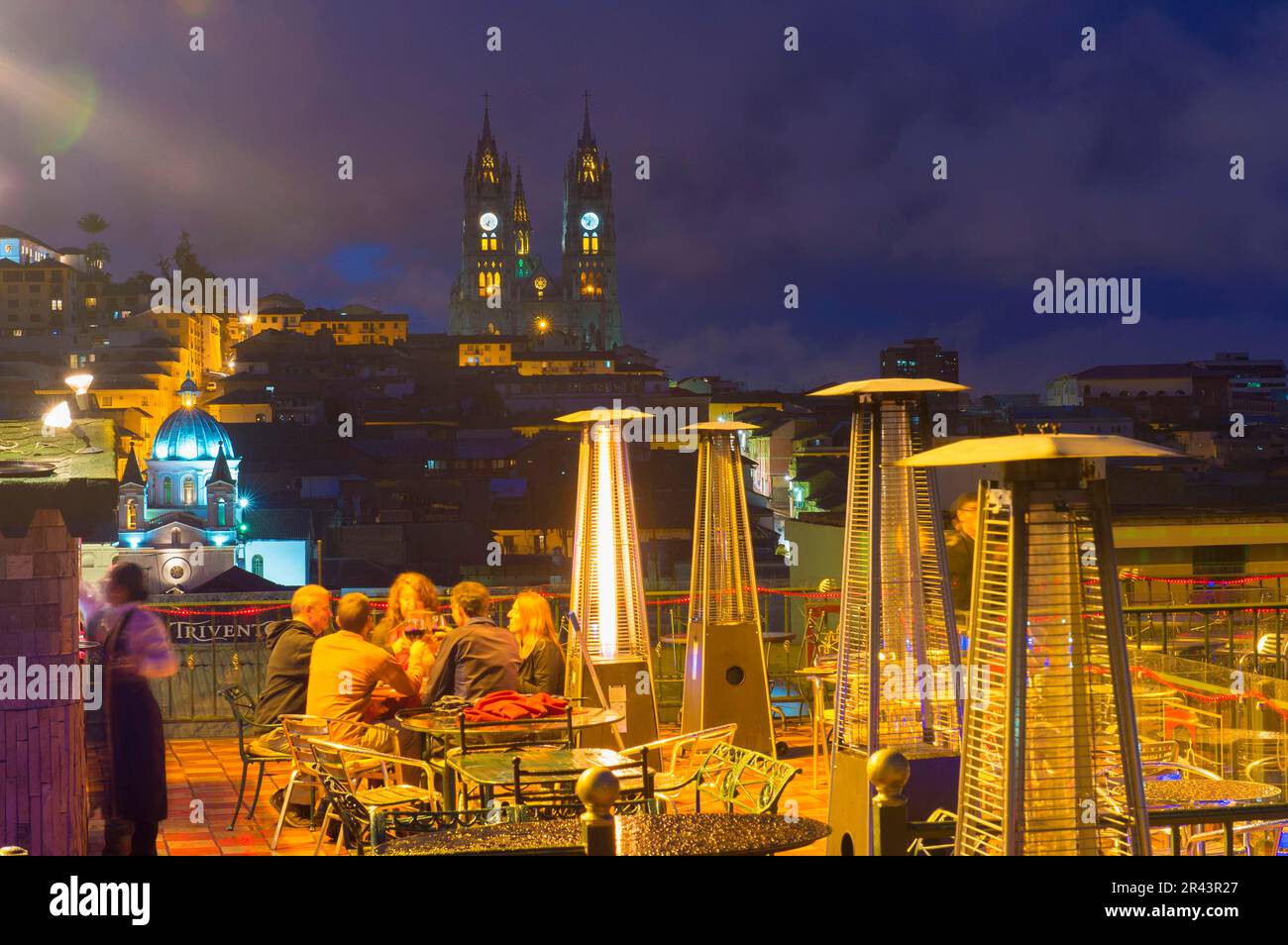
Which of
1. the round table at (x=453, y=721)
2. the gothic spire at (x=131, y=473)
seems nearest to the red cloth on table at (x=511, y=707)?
the round table at (x=453, y=721)

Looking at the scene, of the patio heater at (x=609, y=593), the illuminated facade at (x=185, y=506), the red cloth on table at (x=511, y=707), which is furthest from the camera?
the illuminated facade at (x=185, y=506)

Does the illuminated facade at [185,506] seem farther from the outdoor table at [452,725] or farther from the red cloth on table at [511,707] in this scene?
the red cloth on table at [511,707]

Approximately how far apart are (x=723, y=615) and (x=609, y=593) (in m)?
1.04

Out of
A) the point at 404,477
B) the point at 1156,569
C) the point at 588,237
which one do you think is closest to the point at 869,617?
the point at 1156,569

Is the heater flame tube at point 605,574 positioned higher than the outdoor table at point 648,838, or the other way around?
the heater flame tube at point 605,574

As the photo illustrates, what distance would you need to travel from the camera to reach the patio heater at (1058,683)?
3.44m

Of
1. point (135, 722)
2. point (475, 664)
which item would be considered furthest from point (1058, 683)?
point (475, 664)

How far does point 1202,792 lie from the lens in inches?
194

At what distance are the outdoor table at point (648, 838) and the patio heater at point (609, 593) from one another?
10.6 ft

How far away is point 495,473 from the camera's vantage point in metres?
71.3

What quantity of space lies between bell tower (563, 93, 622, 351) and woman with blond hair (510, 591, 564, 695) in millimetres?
141437

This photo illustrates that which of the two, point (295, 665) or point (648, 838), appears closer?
point (648, 838)

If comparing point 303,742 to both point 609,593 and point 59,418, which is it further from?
point 609,593
